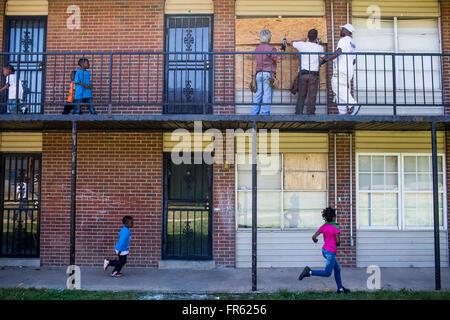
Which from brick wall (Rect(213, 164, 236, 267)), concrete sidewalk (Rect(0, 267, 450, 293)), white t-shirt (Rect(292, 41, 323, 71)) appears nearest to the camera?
concrete sidewalk (Rect(0, 267, 450, 293))

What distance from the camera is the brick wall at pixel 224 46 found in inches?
328

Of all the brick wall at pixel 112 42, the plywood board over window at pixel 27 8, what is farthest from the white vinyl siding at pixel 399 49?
the plywood board over window at pixel 27 8

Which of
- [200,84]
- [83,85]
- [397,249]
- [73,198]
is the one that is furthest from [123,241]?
[397,249]

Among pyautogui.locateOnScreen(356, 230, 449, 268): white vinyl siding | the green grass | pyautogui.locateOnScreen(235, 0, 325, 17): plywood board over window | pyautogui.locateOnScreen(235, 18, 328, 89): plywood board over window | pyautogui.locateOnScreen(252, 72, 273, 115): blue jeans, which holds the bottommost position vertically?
the green grass

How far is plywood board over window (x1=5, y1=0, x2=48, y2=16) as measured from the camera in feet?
28.3

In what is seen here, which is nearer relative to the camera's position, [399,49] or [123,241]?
[123,241]

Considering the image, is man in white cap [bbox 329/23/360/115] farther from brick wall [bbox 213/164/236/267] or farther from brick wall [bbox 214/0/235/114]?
brick wall [bbox 213/164/236/267]

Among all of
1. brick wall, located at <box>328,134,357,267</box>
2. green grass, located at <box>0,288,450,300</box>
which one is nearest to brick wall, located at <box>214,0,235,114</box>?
brick wall, located at <box>328,134,357,267</box>

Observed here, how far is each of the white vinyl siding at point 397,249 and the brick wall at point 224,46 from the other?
4.27 m

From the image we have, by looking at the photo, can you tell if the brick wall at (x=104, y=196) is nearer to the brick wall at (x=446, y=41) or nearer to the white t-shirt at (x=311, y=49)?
the white t-shirt at (x=311, y=49)

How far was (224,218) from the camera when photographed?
26.8 ft

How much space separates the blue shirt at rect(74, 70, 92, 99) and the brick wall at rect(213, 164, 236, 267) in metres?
3.15

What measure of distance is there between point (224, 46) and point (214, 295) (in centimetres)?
535

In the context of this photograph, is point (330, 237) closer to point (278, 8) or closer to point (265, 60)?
point (265, 60)
